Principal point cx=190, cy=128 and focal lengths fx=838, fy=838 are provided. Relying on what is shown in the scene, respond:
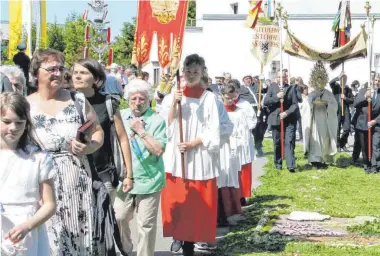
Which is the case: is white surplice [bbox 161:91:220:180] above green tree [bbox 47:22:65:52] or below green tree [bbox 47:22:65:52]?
below

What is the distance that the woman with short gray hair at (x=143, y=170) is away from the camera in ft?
24.6

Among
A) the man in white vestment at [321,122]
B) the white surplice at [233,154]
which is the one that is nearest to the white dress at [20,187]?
the white surplice at [233,154]

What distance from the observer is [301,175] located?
51.4 ft

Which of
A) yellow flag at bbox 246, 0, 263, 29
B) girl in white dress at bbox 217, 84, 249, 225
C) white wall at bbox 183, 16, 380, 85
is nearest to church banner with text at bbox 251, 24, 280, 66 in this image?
yellow flag at bbox 246, 0, 263, 29

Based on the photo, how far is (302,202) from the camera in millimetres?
12023

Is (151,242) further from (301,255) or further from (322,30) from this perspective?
(322,30)

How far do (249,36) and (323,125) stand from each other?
27.0m

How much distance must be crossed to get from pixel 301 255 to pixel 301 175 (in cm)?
757

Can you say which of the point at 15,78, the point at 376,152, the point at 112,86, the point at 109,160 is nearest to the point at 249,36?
the point at 376,152

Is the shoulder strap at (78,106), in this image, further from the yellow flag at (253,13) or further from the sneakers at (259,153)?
the yellow flag at (253,13)

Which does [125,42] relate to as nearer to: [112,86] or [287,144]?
[287,144]

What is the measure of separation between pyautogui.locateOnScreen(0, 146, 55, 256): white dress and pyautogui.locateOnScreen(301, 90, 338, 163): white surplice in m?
13.0

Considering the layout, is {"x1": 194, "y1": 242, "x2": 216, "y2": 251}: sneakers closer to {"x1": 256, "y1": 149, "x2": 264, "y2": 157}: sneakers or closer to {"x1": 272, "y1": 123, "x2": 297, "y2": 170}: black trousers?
{"x1": 272, "y1": 123, "x2": 297, "y2": 170}: black trousers

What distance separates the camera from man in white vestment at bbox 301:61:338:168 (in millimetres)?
17266
